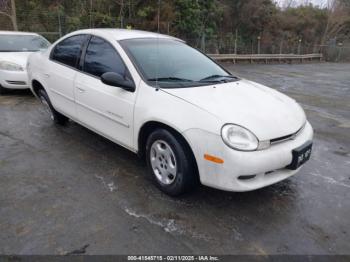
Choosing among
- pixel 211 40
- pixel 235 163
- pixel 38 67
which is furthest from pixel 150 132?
pixel 211 40

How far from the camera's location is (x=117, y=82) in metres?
3.35

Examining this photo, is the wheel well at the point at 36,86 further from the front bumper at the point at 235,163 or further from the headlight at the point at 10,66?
the front bumper at the point at 235,163

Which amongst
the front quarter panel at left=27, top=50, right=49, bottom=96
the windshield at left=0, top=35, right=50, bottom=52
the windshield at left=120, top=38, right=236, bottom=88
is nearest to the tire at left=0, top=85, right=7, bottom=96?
the windshield at left=0, top=35, right=50, bottom=52

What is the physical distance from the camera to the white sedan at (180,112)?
2.77 meters

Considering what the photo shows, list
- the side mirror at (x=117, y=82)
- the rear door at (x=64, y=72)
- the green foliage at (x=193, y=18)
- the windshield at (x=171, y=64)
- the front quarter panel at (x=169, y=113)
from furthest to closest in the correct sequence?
the green foliage at (x=193, y=18)
the rear door at (x=64, y=72)
the windshield at (x=171, y=64)
the side mirror at (x=117, y=82)
the front quarter panel at (x=169, y=113)

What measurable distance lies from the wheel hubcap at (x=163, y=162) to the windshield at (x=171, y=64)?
643mm

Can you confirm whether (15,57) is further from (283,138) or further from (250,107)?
(283,138)

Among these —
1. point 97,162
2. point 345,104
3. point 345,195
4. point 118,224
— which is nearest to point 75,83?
point 97,162

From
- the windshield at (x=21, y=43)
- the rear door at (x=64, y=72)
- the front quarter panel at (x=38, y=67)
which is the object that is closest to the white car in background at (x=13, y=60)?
the windshield at (x=21, y=43)

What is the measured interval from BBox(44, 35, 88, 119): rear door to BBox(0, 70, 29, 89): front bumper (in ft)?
8.05

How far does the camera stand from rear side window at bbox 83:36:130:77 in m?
3.63

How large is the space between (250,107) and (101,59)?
1.95 metres

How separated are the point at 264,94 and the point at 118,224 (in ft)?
6.83

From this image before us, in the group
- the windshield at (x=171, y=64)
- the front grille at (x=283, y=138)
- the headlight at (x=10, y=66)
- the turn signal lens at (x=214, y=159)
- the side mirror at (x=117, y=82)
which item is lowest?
the turn signal lens at (x=214, y=159)
